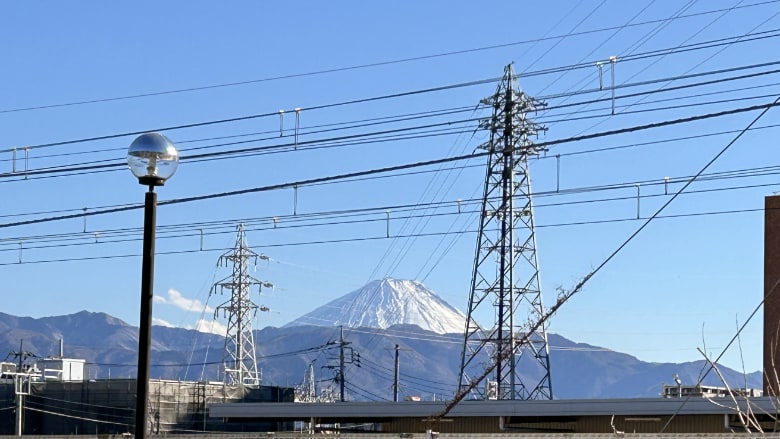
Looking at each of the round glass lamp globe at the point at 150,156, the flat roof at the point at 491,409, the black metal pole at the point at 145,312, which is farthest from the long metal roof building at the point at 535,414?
the round glass lamp globe at the point at 150,156

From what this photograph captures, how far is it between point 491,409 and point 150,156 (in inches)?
803

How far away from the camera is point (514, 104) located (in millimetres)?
40531

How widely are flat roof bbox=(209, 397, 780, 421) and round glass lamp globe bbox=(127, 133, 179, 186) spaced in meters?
16.2

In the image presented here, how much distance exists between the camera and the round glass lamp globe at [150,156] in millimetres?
12969

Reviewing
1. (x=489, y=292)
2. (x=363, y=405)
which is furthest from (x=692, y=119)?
(x=489, y=292)

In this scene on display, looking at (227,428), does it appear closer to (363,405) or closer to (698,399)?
(363,405)

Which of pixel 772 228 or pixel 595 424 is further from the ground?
pixel 772 228

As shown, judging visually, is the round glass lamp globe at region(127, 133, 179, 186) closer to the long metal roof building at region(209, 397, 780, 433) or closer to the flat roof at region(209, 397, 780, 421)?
the long metal roof building at region(209, 397, 780, 433)

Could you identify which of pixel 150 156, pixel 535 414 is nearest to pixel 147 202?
pixel 150 156

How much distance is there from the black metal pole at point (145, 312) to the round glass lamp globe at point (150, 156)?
0.15 m

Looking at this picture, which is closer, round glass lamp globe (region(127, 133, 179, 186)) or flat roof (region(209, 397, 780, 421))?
round glass lamp globe (region(127, 133, 179, 186))

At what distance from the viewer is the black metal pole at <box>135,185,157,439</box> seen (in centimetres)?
1300

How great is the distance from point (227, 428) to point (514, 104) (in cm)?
3012

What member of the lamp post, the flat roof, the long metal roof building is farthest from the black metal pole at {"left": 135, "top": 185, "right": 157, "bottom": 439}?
the flat roof
